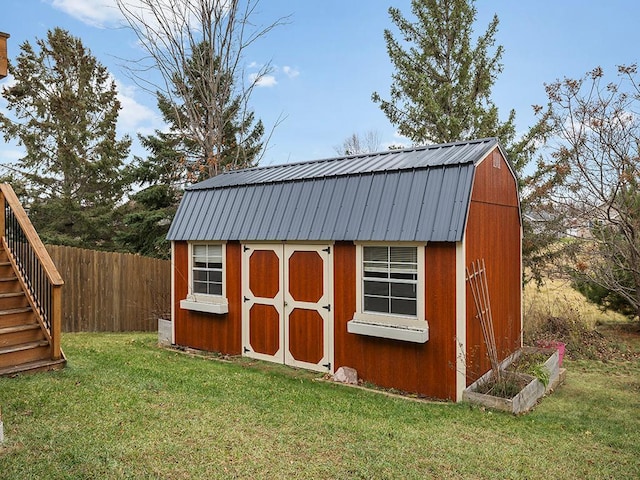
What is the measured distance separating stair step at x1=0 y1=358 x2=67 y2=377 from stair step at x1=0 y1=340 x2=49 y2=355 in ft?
0.60

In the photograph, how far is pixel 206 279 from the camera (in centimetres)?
779

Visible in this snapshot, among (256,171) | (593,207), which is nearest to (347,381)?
(256,171)

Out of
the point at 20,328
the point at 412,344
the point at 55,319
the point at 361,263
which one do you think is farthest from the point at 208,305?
the point at 412,344

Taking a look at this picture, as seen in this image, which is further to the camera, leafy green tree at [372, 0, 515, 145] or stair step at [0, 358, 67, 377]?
leafy green tree at [372, 0, 515, 145]

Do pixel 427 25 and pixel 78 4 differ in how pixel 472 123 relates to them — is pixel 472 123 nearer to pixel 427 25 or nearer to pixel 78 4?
pixel 427 25

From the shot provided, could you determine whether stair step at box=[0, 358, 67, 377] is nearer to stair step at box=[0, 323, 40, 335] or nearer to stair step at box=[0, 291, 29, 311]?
stair step at box=[0, 323, 40, 335]

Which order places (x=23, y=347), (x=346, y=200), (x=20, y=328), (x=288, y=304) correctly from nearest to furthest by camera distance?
(x=23, y=347) < (x=20, y=328) < (x=346, y=200) < (x=288, y=304)

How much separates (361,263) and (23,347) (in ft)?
14.3

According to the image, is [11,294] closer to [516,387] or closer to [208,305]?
[208,305]

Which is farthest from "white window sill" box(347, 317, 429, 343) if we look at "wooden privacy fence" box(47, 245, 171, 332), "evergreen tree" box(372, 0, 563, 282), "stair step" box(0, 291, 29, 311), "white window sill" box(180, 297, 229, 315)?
"wooden privacy fence" box(47, 245, 171, 332)

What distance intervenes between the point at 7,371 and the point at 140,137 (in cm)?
1033

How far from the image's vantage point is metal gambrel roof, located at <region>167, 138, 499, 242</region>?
538 cm

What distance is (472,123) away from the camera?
1113cm

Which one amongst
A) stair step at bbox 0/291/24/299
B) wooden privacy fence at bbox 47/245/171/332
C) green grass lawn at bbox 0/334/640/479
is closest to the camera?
green grass lawn at bbox 0/334/640/479
